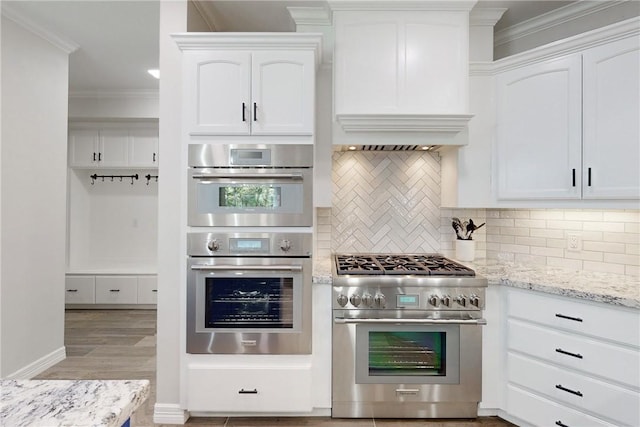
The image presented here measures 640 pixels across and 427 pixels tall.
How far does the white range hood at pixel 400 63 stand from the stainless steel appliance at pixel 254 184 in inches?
20.5

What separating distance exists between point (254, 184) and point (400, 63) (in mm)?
1262

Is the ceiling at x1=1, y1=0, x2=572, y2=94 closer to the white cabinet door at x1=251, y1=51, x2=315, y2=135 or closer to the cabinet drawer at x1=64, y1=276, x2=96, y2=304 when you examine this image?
the white cabinet door at x1=251, y1=51, x2=315, y2=135

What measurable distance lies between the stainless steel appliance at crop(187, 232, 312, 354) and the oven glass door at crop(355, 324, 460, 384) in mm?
363

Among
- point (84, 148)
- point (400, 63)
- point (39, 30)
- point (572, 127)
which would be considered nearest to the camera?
point (572, 127)

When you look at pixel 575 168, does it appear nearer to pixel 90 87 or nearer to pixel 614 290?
pixel 614 290

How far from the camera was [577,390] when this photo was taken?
76.4 inches

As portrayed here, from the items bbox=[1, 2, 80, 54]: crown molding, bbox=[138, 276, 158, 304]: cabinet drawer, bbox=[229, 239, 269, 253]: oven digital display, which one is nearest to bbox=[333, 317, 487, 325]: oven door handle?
bbox=[229, 239, 269, 253]: oven digital display

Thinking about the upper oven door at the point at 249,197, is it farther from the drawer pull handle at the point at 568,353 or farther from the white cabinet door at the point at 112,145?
the white cabinet door at the point at 112,145

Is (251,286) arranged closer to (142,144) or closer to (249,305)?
(249,305)

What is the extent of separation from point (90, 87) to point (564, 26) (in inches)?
197

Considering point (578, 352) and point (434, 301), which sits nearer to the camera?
point (578, 352)

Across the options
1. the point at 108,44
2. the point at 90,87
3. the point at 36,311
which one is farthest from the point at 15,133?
the point at 90,87

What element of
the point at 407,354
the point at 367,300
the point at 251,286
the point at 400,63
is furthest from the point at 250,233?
the point at 400,63

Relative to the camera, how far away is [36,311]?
305 centimetres
